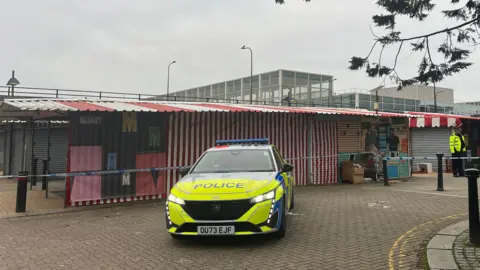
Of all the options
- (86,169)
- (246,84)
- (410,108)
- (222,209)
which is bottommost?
(222,209)

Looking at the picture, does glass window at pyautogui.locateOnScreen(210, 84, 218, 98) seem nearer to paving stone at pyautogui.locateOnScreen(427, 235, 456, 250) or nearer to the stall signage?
the stall signage

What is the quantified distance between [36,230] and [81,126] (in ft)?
11.3

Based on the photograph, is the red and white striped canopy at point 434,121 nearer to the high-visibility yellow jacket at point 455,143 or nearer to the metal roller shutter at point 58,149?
the high-visibility yellow jacket at point 455,143

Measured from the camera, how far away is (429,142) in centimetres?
2095

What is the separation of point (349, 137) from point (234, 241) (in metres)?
10.7

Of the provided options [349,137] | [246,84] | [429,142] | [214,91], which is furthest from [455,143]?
[214,91]

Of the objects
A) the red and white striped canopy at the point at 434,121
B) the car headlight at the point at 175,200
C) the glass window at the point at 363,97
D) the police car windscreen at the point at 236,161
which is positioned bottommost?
the car headlight at the point at 175,200

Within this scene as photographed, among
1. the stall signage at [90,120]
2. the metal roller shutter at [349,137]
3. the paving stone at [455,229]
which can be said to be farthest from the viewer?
the metal roller shutter at [349,137]

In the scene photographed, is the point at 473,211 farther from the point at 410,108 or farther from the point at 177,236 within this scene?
the point at 410,108

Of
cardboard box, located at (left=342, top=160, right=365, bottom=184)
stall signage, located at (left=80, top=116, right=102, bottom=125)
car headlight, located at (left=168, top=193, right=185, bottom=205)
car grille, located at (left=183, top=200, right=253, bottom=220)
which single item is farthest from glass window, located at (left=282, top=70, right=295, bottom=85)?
car grille, located at (left=183, top=200, right=253, bottom=220)

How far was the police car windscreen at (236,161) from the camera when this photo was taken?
6.86 m

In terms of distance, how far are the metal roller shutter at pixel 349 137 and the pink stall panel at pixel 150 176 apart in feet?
24.6

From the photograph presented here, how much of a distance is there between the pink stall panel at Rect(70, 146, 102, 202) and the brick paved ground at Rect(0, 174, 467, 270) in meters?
0.81

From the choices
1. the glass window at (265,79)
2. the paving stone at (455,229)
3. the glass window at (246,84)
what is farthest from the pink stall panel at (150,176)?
the glass window at (246,84)
